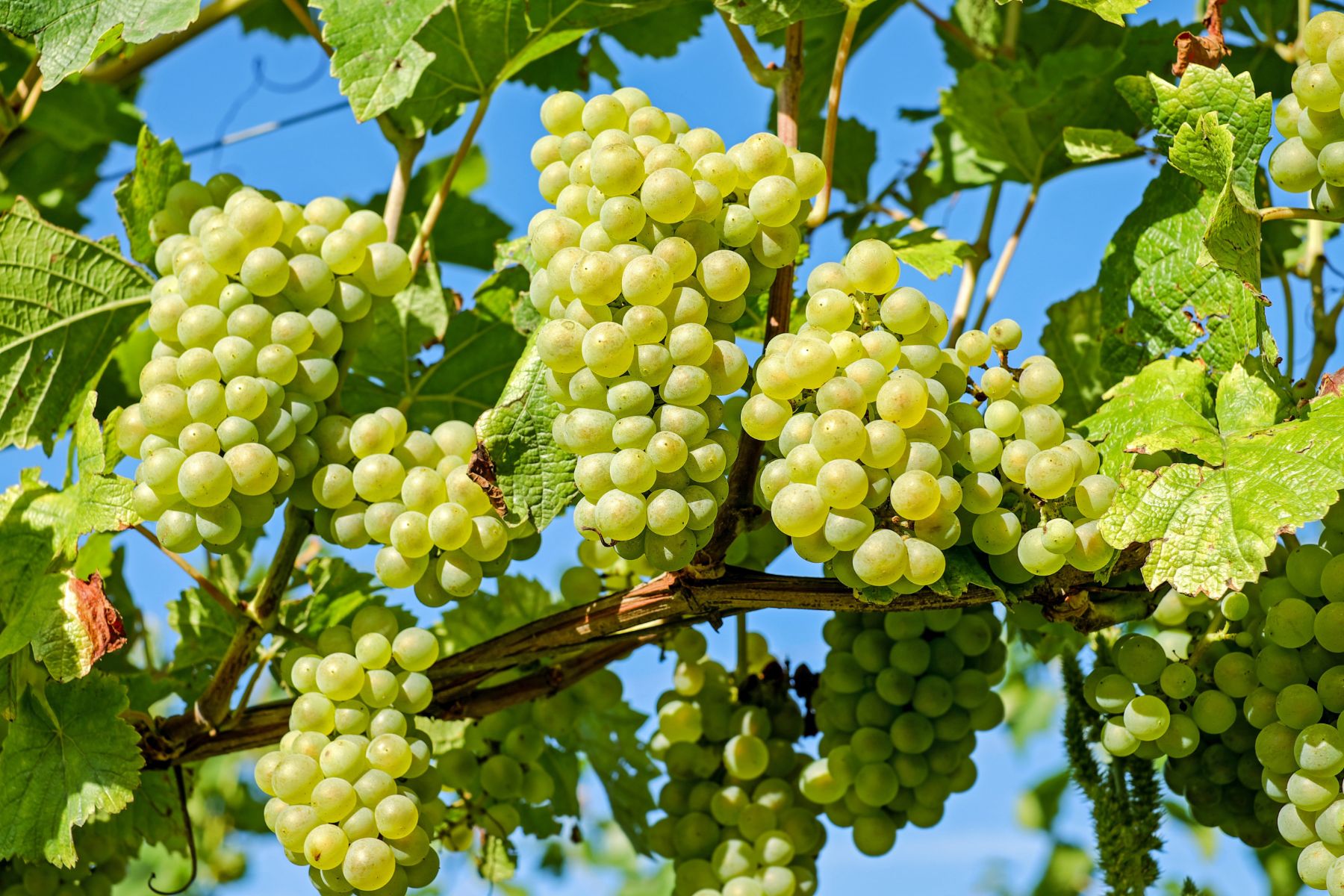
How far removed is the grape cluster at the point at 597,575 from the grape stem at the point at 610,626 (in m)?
0.10

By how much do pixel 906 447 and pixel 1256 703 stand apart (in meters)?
0.43

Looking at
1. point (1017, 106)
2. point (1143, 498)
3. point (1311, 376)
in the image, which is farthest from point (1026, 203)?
point (1143, 498)

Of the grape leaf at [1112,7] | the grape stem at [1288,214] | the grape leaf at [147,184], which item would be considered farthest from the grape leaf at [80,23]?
the grape stem at [1288,214]

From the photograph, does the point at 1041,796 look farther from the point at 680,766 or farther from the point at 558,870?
the point at 680,766

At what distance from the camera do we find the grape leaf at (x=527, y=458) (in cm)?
126

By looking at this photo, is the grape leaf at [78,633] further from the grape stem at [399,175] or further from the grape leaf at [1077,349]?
the grape leaf at [1077,349]

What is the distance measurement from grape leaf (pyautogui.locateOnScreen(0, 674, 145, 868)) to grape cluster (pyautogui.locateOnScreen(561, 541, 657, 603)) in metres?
0.55

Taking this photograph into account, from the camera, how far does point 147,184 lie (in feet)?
5.03

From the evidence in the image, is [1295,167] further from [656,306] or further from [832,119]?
[656,306]

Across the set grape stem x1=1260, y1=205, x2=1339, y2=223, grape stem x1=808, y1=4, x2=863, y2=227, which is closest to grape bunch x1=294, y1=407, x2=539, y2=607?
grape stem x1=808, y1=4, x2=863, y2=227

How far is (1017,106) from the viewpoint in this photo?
174 cm

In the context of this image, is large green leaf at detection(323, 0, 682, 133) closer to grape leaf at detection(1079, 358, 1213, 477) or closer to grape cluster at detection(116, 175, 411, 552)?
grape cluster at detection(116, 175, 411, 552)

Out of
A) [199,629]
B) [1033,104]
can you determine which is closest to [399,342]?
[199,629]

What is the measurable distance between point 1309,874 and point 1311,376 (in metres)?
0.77
